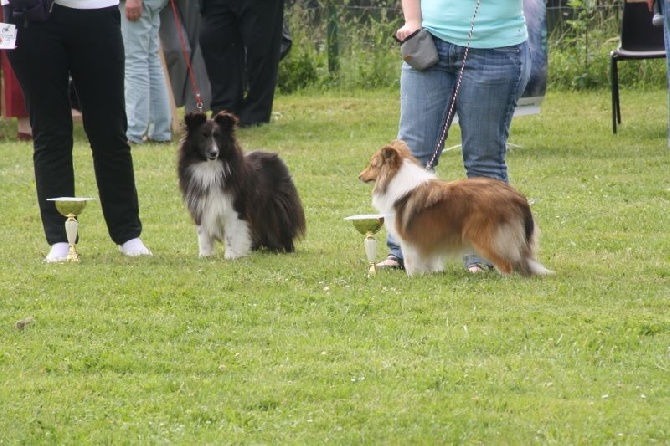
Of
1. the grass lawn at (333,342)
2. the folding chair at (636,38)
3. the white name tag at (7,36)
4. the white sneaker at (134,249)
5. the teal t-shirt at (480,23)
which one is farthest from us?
the folding chair at (636,38)

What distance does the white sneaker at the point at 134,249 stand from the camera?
7117 millimetres

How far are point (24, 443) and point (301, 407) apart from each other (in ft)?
2.92

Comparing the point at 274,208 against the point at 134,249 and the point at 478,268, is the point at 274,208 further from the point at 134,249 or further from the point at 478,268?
the point at 478,268

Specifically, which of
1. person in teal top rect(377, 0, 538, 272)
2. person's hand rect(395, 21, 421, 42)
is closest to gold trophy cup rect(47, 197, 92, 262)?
person in teal top rect(377, 0, 538, 272)

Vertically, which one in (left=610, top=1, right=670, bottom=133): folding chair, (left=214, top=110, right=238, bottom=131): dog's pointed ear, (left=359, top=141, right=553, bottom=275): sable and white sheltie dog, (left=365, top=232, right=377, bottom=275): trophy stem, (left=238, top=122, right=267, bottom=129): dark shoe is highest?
(left=214, top=110, right=238, bottom=131): dog's pointed ear

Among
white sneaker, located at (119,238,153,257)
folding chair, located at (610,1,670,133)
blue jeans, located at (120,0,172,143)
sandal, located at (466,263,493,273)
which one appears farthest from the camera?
folding chair, located at (610,1,670,133)

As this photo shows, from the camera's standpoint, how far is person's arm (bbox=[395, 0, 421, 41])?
634 cm

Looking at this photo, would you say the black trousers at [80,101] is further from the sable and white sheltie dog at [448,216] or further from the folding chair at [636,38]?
the folding chair at [636,38]

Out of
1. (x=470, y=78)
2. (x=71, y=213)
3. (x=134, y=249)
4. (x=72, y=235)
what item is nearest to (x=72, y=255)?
(x=72, y=235)

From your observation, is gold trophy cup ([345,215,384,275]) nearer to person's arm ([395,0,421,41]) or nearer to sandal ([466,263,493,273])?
sandal ([466,263,493,273])

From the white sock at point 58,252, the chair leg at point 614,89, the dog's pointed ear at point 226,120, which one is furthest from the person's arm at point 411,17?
the chair leg at point 614,89

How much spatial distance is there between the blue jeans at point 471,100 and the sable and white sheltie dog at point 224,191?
1.13 metres

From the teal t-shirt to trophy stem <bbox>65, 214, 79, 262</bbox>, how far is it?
6.90 feet

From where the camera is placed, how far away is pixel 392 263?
22.0 ft
